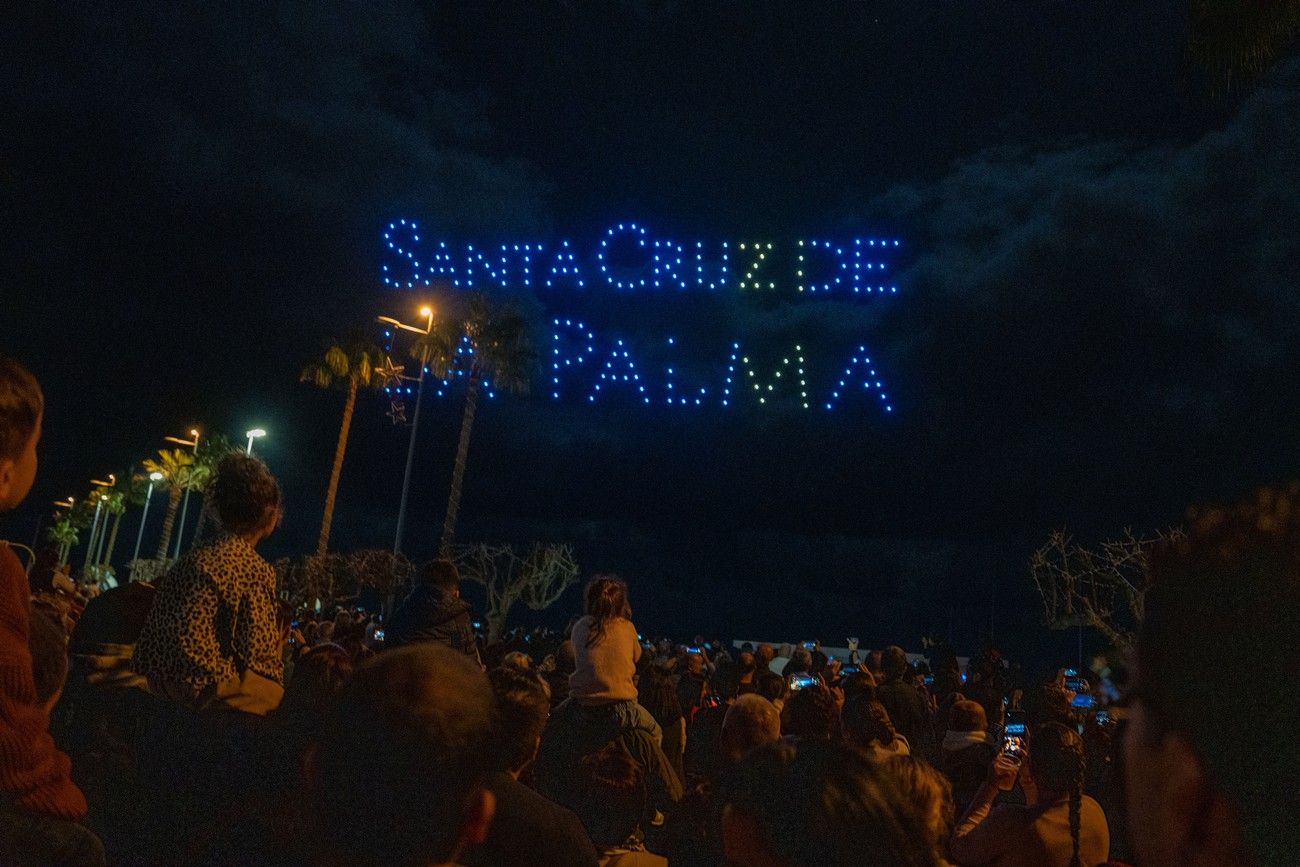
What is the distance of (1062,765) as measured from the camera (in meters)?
4.02

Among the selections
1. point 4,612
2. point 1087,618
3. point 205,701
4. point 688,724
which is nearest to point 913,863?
point 4,612

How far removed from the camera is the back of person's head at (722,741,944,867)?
2.21 meters

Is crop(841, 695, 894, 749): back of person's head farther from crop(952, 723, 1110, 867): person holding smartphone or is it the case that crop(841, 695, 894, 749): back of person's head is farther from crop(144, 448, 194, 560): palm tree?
crop(144, 448, 194, 560): palm tree

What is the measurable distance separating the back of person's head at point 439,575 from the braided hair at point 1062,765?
355cm

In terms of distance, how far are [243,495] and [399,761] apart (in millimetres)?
2673

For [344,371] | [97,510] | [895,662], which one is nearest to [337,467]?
[344,371]

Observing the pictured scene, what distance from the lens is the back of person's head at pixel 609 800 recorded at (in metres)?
4.94

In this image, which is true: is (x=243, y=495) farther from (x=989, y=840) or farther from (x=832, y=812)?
(x=989, y=840)

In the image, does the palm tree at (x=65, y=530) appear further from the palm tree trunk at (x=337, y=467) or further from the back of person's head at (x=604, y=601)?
the back of person's head at (x=604, y=601)

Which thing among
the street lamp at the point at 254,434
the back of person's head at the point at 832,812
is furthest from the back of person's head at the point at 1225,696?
the street lamp at the point at 254,434

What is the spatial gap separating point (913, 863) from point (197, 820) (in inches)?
121

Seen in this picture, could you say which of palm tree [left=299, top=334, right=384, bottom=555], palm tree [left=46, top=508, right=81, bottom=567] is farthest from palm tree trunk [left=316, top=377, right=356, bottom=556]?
palm tree [left=46, top=508, right=81, bottom=567]

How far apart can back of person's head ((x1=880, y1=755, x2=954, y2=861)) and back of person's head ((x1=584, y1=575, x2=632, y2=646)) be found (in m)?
4.15

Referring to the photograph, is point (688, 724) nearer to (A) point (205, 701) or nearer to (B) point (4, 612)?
(A) point (205, 701)
